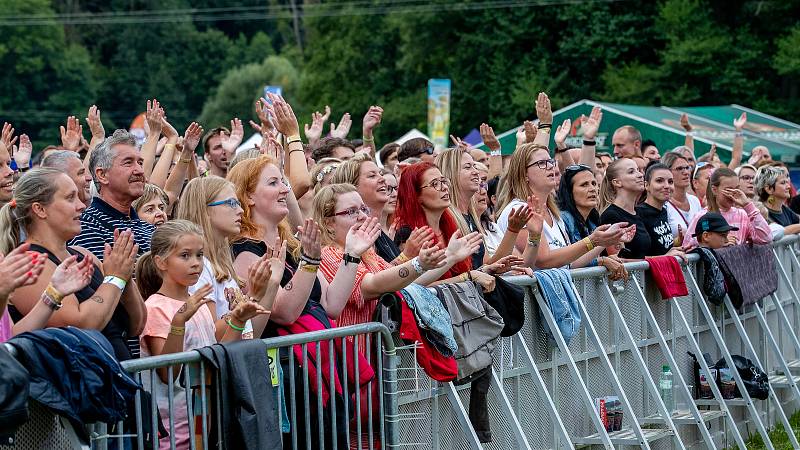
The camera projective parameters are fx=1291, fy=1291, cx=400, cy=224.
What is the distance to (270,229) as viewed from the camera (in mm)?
6562

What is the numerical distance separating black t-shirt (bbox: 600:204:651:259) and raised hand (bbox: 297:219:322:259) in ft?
14.2

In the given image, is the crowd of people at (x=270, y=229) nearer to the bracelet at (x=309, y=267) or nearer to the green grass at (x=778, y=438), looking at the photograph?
the bracelet at (x=309, y=267)

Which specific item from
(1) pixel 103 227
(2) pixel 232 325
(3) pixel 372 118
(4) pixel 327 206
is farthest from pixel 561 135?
(2) pixel 232 325

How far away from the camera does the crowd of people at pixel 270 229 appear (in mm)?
5277

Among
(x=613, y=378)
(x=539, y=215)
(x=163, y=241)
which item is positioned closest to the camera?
(x=163, y=241)

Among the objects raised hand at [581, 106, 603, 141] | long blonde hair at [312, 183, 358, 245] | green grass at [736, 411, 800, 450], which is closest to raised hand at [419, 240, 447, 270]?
long blonde hair at [312, 183, 358, 245]

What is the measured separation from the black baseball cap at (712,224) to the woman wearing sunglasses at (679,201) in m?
0.23

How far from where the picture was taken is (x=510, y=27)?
150 ft

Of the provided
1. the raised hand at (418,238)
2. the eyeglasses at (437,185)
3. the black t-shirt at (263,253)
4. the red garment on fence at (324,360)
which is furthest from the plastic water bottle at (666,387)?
the black t-shirt at (263,253)

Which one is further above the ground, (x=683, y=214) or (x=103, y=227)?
(x=103, y=227)

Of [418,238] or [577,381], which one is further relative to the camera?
[577,381]

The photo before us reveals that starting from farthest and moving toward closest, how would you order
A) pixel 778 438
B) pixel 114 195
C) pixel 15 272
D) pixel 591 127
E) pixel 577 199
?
pixel 591 127
pixel 778 438
pixel 577 199
pixel 114 195
pixel 15 272

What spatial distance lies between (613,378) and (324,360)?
3110mm

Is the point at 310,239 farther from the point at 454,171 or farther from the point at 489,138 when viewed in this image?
the point at 489,138
